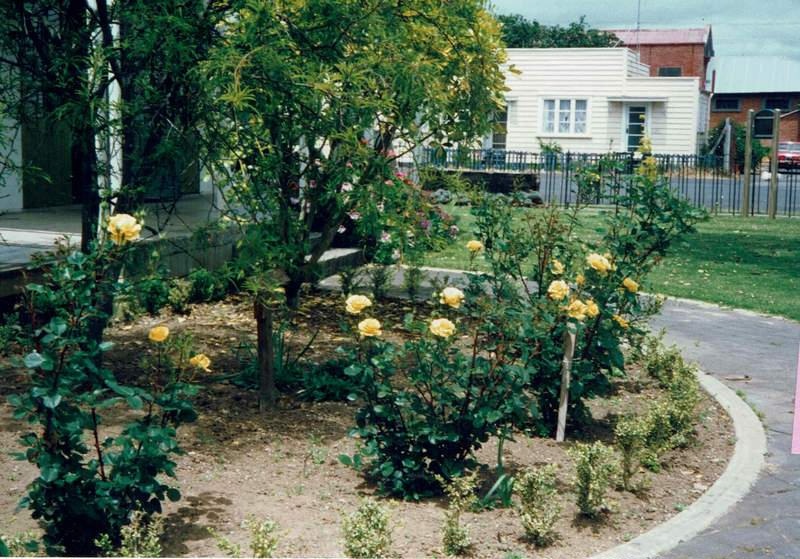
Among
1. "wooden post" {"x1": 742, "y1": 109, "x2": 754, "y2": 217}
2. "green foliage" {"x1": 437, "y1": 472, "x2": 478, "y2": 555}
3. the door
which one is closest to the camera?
"green foliage" {"x1": 437, "y1": 472, "x2": 478, "y2": 555}

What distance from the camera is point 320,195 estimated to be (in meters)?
7.29

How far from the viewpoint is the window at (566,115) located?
41312 millimetres

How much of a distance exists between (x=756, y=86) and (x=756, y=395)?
178ft

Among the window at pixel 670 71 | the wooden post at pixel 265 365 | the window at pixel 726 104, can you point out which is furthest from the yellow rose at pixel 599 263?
the window at pixel 726 104

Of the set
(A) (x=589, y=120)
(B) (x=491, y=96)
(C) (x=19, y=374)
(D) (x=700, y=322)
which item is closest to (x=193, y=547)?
(C) (x=19, y=374)

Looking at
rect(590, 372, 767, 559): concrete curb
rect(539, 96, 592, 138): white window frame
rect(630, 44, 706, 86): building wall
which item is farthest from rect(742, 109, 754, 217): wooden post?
rect(630, 44, 706, 86): building wall

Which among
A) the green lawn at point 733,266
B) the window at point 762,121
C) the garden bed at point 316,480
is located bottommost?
the garden bed at point 316,480

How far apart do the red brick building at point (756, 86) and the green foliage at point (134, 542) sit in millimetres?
56384

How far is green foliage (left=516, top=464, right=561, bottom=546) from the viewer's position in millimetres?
4633

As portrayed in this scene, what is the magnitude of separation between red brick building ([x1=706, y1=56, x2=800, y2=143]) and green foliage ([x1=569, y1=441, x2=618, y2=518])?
54.8 metres

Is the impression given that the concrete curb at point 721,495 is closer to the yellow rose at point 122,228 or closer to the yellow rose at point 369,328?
the yellow rose at point 369,328

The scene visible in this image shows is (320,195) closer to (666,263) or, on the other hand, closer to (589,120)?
(666,263)

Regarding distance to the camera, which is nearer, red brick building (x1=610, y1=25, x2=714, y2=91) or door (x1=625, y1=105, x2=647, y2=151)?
door (x1=625, y1=105, x2=647, y2=151)

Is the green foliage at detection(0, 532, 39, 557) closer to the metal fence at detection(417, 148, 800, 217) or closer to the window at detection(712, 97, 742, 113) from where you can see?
the metal fence at detection(417, 148, 800, 217)
